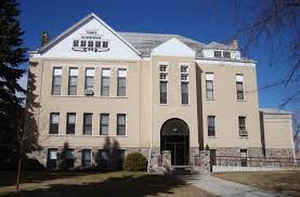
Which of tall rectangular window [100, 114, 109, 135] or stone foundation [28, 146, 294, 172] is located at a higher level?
tall rectangular window [100, 114, 109, 135]

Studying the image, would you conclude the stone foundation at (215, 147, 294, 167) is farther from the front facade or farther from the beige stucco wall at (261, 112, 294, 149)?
the beige stucco wall at (261, 112, 294, 149)

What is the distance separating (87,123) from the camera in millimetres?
28547

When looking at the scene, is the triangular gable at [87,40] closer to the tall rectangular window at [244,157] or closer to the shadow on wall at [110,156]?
the shadow on wall at [110,156]

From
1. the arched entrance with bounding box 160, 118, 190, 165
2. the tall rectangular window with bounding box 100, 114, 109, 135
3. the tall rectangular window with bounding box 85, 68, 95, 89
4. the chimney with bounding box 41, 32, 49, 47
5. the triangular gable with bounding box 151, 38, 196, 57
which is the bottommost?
the arched entrance with bounding box 160, 118, 190, 165

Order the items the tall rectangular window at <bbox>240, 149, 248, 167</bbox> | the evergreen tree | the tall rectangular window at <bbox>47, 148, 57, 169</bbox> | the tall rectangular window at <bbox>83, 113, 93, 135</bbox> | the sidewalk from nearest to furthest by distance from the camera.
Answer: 1. the sidewalk
2. the evergreen tree
3. the tall rectangular window at <bbox>47, 148, 57, 169</bbox>
4. the tall rectangular window at <bbox>83, 113, 93, 135</bbox>
5. the tall rectangular window at <bbox>240, 149, 248, 167</bbox>

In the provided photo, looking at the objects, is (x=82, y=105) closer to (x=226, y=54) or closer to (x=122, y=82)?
(x=122, y=82)

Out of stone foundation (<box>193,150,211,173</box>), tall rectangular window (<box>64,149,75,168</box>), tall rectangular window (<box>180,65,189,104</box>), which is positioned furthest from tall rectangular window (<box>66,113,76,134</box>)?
stone foundation (<box>193,150,211,173</box>)

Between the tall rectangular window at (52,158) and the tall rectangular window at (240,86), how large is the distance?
60.7 feet

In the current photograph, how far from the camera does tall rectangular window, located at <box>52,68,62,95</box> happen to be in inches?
1133

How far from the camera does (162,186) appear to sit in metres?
17.0

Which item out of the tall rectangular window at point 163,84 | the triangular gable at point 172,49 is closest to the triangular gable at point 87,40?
the triangular gable at point 172,49

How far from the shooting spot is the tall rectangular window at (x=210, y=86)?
3061cm

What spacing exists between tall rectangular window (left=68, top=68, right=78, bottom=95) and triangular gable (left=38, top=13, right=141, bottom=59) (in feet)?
4.75

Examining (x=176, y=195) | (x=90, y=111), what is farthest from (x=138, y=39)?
(x=176, y=195)
